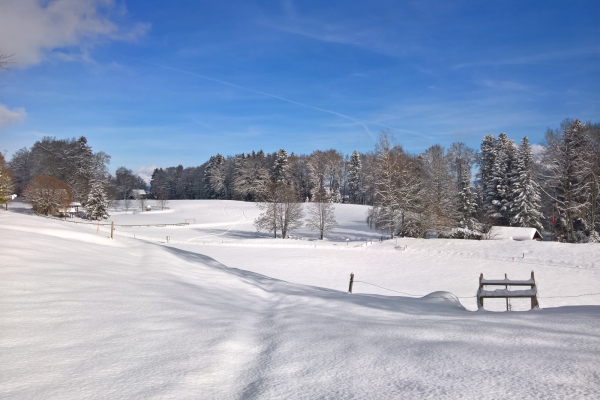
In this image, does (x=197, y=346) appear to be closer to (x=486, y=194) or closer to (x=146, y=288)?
(x=146, y=288)

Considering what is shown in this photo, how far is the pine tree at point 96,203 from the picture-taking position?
58.4m

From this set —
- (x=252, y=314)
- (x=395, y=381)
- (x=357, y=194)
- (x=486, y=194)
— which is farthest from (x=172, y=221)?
(x=395, y=381)

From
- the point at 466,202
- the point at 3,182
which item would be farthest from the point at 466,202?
the point at 3,182

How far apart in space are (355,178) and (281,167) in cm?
1766

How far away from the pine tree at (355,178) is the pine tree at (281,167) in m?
15.2

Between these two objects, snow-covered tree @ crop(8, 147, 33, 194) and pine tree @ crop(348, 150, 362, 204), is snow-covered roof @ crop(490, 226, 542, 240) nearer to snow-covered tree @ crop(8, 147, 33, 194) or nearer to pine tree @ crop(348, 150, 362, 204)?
pine tree @ crop(348, 150, 362, 204)

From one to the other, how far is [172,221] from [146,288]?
6026 centimetres

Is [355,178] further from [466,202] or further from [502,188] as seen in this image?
[466,202]

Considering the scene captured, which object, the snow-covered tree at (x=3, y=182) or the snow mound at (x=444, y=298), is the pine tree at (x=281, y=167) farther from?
the snow mound at (x=444, y=298)

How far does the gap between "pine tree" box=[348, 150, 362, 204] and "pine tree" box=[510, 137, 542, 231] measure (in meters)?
40.8

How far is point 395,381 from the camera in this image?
2.98 m

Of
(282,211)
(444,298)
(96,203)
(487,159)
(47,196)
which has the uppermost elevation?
(487,159)

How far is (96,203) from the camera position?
5894 centimetres

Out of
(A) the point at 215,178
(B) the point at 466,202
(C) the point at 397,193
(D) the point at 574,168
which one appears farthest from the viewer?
(A) the point at 215,178
